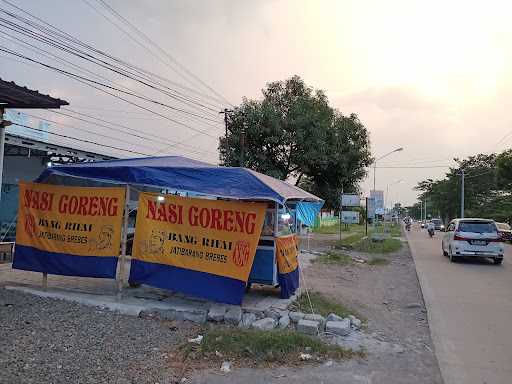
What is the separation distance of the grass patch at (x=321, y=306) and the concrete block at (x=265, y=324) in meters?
1.25

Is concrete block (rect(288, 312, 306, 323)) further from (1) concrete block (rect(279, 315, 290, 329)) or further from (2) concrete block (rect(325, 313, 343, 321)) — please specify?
(2) concrete block (rect(325, 313, 343, 321))

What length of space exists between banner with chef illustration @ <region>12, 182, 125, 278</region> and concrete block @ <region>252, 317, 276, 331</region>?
2.68 meters

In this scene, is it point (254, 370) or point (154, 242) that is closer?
point (254, 370)

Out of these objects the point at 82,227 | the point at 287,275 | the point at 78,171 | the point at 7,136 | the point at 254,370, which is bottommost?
the point at 254,370

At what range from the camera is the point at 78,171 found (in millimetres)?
8172

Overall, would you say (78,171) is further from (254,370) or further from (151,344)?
(254,370)

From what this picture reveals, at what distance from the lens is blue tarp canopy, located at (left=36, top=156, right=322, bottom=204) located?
7316 millimetres

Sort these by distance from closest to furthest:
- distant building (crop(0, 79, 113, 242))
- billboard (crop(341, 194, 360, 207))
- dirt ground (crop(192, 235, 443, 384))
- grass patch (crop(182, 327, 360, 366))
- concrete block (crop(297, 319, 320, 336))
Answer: dirt ground (crop(192, 235, 443, 384)) → grass patch (crop(182, 327, 360, 366)) → concrete block (crop(297, 319, 320, 336)) → distant building (crop(0, 79, 113, 242)) → billboard (crop(341, 194, 360, 207))

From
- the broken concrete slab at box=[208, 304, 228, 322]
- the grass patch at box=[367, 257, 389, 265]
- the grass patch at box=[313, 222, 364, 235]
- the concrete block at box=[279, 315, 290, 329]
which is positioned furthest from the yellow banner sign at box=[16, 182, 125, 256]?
the grass patch at box=[313, 222, 364, 235]

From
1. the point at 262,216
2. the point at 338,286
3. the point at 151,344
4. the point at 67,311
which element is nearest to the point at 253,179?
the point at 262,216

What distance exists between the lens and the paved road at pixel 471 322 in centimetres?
573

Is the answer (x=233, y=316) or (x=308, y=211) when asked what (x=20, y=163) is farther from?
(x=233, y=316)

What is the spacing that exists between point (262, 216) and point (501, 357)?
3.73 metres

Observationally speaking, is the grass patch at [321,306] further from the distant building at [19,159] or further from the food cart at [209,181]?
the distant building at [19,159]
